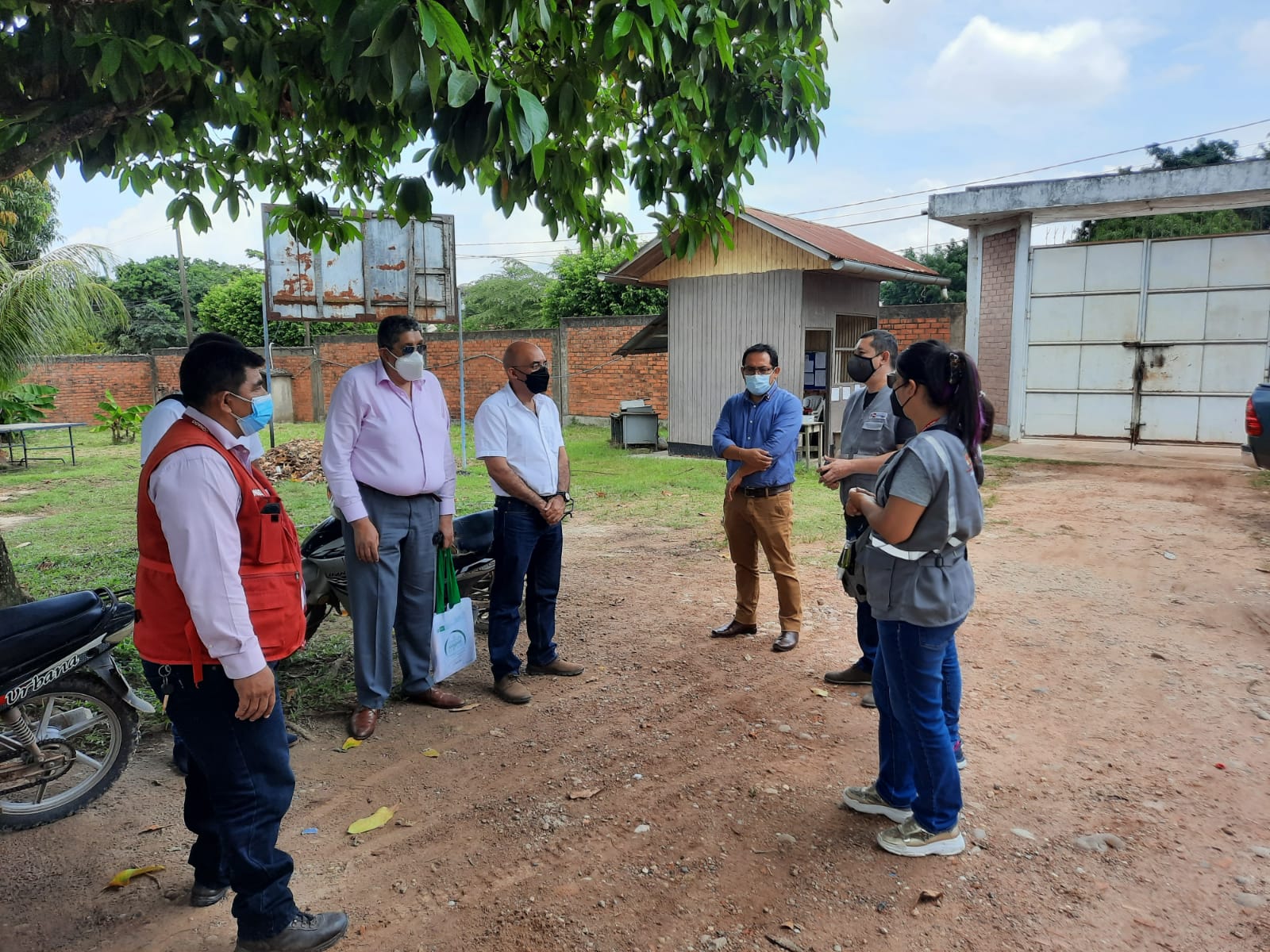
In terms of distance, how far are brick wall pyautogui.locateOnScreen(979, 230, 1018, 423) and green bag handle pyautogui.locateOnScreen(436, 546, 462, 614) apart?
10.8 meters

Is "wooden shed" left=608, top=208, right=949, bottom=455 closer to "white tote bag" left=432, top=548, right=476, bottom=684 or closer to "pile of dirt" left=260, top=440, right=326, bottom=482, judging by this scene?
"pile of dirt" left=260, top=440, right=326, bottom=482

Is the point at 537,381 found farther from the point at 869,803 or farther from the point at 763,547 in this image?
the point at 869,803

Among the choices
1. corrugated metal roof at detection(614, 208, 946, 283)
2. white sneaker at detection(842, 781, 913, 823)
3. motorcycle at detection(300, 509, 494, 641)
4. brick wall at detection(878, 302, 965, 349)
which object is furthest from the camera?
brick wall at detection(878, 302, 965, 349)

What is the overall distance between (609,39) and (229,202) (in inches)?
118

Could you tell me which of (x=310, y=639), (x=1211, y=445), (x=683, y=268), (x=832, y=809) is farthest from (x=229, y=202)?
(x=1211, y=445)

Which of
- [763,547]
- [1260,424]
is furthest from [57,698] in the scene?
[1260,424]

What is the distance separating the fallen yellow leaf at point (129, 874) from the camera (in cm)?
288

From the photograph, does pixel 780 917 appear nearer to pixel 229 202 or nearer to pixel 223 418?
pixel 223 418

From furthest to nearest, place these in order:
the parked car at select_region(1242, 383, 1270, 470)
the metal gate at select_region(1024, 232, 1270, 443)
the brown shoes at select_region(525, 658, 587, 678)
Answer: the metal gate at select_region(1024, 232, 1270, 443), the parked car at select_region(1242, 383, 1270, 470), the brown shoes at select_region(525, 658, 587, 678)

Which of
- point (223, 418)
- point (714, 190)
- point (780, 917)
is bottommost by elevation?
point (780, 917)

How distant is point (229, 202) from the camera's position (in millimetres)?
4863

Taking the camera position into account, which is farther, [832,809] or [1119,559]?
[1119,559]

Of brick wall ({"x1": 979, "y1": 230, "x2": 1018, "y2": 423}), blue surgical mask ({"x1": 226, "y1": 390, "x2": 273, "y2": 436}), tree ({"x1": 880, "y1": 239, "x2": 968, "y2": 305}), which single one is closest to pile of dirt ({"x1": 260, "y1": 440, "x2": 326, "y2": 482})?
brick wall ({"x1": 979, "y1": 230, "x2": 1018, "y2": 423})

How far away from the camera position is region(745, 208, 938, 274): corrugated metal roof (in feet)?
40.8
